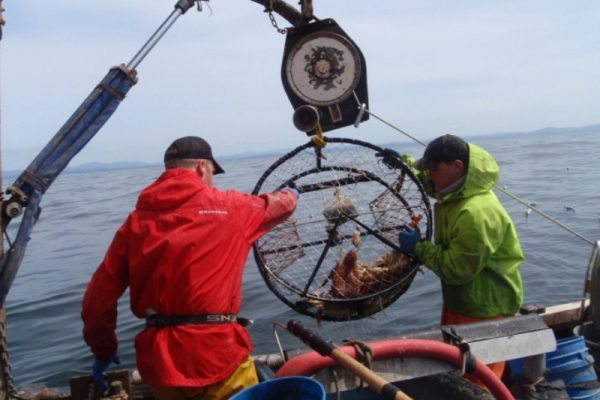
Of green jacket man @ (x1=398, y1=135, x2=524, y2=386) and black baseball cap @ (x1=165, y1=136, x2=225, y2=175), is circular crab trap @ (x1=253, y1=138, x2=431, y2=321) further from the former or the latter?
black baseball cap @ (x1=165, y1=136, x2=225, y2=175)

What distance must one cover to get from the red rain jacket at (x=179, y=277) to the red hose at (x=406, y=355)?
1.23 feet

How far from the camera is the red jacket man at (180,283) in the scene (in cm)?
277

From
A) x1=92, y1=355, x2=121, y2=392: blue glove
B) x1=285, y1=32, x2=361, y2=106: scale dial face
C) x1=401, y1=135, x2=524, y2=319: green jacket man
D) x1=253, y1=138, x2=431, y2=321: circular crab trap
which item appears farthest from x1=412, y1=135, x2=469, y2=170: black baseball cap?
x1=92, y1=355, x2=121, y2=392: blue glove

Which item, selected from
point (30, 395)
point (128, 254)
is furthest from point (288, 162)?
point (30, 395)

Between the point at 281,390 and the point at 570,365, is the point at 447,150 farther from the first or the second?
the point at 281,390

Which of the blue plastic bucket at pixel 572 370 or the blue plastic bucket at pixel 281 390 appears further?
the blue plastic bucket at pixel 572 370

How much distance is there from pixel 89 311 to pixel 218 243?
0.80 m

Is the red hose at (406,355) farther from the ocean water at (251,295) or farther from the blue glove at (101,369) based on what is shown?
the ocean water at (251,295)

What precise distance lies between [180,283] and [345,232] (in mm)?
2056

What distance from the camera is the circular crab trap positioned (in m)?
4.06

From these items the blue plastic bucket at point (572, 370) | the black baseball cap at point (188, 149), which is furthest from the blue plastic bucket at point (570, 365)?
the black baseball cap at point (188, 149)

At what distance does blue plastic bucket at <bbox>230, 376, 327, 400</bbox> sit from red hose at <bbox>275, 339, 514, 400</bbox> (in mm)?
263

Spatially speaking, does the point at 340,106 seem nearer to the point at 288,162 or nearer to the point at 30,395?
the point at 288,162

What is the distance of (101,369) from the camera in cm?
337
